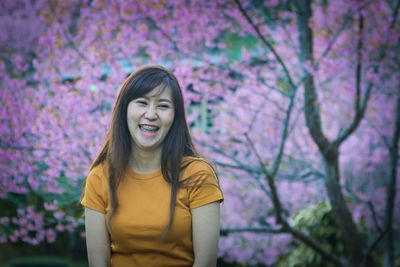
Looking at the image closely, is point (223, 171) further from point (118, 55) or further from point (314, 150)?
point (118, 55)

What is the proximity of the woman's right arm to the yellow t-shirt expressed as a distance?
3cm

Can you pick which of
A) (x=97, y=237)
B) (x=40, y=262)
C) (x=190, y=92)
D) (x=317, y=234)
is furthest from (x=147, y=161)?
(x=317, y=234)

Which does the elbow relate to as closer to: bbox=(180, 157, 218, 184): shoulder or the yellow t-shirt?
the yellow t-shirt

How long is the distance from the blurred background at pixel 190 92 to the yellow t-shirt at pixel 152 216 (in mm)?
1618

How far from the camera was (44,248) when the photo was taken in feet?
12.6

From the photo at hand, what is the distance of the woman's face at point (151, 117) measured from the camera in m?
1.41

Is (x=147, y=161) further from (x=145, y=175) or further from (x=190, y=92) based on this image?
(x=190, y=92)

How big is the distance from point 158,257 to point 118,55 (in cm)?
250

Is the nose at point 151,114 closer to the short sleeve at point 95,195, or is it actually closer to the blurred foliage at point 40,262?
the short sleeve at point 95,195

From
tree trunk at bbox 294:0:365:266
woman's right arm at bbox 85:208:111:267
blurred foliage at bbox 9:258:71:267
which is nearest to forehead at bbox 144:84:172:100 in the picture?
woman's right arm at bbox 85:208:111:267

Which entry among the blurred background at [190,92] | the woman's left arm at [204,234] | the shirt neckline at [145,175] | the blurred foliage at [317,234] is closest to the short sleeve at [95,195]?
the shirt neckline at [145,175]

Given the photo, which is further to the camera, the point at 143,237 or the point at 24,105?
the point at 24,105

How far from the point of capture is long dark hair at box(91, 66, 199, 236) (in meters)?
1.40

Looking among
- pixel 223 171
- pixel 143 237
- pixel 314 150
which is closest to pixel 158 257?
pixel 143 237
